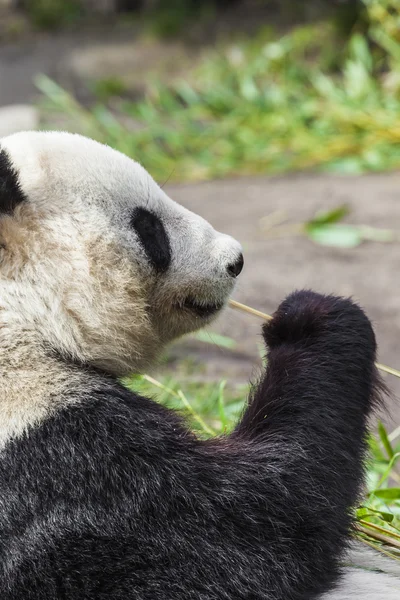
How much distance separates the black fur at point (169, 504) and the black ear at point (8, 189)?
54cm

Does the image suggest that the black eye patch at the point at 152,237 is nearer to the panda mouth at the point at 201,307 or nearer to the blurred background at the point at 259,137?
the panda mouth at the point at 201,307

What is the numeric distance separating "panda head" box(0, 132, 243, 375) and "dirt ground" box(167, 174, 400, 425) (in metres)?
1.80

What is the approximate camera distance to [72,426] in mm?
2184

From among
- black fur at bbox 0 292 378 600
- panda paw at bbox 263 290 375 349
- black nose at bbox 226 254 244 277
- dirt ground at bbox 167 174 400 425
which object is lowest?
dirt ground at bbox 167 174 400 425

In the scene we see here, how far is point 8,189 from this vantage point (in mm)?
2346

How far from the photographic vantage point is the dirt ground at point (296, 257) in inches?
210

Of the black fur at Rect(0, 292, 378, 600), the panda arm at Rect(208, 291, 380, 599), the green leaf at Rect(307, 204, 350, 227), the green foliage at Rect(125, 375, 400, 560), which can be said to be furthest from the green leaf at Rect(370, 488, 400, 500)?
the green leaf at Rect(307, 204, 350, 227)

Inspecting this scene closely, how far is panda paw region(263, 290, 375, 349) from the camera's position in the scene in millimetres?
2771

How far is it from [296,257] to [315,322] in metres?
3.47

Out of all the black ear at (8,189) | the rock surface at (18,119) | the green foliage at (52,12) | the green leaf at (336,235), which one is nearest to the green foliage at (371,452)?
the black ear at (8,189)

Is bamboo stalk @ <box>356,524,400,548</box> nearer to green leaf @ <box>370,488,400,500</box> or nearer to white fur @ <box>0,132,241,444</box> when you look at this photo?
green leaf @ <box>370,488,400,500</box>

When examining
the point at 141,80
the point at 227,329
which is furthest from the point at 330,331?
the point at 141,80

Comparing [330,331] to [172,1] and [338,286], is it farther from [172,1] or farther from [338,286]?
[172,1]

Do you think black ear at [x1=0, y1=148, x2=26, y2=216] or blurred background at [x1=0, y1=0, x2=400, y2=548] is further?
blurred background at [x1=0, y1=0, x2=400, y2=548]
